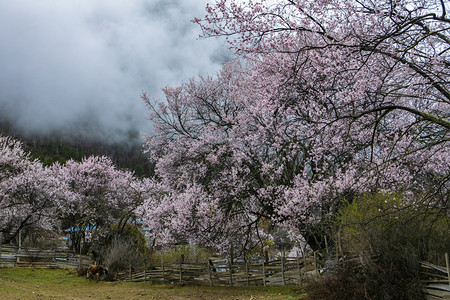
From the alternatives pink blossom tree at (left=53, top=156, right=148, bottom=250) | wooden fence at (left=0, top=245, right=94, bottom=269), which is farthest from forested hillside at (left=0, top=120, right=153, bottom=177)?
wooden fence at (left=0, top=245, right=94, bottom=269)

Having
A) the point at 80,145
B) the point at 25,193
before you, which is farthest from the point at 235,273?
the point at 80,145

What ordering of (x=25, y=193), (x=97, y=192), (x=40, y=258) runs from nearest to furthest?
(x=25, y=193) → (x=40, y=258) → (x=97, y=192)

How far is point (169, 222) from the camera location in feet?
51.5

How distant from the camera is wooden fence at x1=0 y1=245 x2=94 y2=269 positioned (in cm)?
2292

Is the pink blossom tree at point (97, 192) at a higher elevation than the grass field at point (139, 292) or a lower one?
higher

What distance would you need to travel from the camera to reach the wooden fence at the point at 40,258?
2292 cm

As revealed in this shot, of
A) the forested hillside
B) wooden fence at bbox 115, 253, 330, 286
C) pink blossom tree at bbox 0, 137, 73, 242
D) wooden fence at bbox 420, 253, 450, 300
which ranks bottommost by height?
wooden fence at bbox 115, 253, 330, 286

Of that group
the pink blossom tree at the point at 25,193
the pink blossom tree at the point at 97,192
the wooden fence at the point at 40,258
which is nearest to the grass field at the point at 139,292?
the wooden fence at the point at 40,258

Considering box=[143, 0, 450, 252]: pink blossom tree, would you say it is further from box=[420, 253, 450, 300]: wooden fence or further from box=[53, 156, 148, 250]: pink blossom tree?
box=[53, 156, 148, 250]: pink blossom tree

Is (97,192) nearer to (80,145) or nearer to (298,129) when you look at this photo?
(298,129)

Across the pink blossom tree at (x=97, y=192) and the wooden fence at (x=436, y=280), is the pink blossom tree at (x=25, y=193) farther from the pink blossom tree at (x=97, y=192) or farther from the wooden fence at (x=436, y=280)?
the wooden fence at (x=436, y=280)

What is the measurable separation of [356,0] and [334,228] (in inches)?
292

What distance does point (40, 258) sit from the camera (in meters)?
24.9

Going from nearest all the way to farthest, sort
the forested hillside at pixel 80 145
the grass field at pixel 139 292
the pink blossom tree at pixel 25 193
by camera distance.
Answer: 1. the grass field at pixel 139 292
2. the pink blossom tree at pixel 25 193
3. the forested hillside at pixel 80 145
